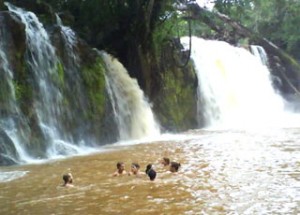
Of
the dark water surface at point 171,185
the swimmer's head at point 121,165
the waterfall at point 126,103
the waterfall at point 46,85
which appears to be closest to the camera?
the dark water surface at point 171,185

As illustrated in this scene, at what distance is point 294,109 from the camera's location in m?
31.7

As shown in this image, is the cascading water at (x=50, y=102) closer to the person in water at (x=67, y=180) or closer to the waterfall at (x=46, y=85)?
the waterfall at (x=46, y=85)

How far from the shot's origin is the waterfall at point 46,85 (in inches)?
552

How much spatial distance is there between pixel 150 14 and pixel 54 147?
7.46m

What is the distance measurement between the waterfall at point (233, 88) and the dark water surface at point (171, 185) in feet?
39.0

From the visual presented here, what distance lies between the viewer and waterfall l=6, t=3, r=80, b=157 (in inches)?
552

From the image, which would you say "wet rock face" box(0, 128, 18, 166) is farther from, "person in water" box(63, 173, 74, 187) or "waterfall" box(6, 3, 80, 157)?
"person in water" box(63, 173, 74, 187)

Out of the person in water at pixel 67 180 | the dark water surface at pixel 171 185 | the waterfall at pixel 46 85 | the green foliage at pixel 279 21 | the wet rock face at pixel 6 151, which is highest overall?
the green foliage at pixel 279 21

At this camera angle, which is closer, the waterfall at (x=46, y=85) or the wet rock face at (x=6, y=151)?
the wet rock face at (x=6, y=151)

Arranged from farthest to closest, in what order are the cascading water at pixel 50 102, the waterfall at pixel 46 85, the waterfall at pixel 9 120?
1. the waterfall at pixel 46 85
2. the cascading water at pixel 50 102
3. the waterfall at pixel 9 120

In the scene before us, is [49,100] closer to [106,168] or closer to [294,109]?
[106,168]

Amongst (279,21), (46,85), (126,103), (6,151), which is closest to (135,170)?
(6,151)

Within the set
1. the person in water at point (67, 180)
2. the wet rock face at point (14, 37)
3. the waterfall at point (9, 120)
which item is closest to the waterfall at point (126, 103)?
the wet rock face at point (14, 37)

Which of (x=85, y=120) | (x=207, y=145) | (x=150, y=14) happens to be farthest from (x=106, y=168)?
(x=150, y=14)
